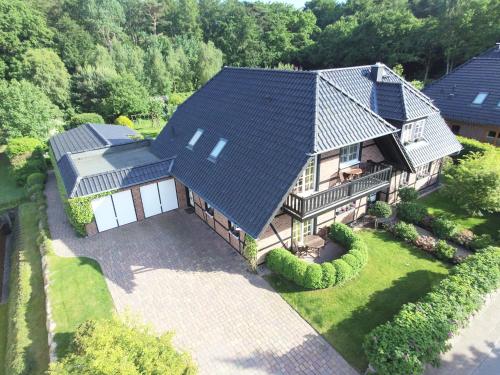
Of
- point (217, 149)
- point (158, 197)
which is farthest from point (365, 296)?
point (158, 197)

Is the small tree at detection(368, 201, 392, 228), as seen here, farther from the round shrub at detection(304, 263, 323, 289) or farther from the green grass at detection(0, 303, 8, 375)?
the green grass at detection(0, 303, 8, 375)

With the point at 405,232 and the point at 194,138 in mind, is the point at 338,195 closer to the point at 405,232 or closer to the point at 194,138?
the point at 405,232

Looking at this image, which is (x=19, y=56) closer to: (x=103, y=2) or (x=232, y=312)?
(x=103, y=2)

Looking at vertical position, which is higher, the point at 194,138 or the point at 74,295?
the point at 194,138

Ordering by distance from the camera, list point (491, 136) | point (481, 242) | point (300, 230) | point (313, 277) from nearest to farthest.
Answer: point (313, 277)
point (481, 242)
point (300, 230)
point (491, 136)

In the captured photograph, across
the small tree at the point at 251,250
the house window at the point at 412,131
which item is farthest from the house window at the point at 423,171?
the small tree at the point at 251,250

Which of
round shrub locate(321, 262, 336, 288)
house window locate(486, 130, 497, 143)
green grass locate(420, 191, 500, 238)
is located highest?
house window locate(486, 130, 497, 143)

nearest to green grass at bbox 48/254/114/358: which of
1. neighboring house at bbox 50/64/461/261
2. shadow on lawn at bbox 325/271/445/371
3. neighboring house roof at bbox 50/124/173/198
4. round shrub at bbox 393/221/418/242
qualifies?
neighboring house at bbox 50/64/461/261
